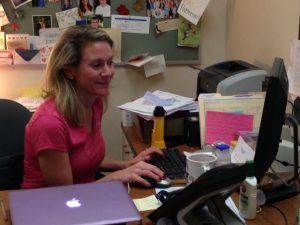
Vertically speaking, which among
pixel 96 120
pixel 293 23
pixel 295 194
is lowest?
pixel 295 194

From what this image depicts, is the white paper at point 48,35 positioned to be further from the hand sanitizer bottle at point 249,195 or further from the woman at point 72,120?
the hand sanitizer bottle at point 249,195

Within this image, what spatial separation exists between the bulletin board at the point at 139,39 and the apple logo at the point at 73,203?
1.81 metres

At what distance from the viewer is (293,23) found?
6.85ft

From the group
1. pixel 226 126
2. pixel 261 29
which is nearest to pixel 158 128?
pixel 226 126

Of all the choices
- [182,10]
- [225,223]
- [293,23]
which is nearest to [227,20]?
[182,10]

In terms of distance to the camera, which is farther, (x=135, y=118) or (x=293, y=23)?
(x=135, y=118)

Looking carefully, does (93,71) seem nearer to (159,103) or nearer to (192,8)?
(159,103)

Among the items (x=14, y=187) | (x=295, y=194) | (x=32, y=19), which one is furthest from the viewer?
(x=32, y=19)

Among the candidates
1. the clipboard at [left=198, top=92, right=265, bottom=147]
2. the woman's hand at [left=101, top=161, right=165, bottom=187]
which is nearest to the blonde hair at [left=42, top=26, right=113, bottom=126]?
the woman's hand at [left=101, top=161, right=165, bottom=187]

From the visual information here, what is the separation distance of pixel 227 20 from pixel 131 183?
70.5 inches

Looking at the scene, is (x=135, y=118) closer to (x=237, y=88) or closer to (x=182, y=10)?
(x=237, y=88)

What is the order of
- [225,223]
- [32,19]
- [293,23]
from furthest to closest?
[32,19]
[293,23]
[225,223]

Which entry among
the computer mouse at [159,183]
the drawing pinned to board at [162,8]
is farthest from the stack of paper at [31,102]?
the computer mouse at [159,183]

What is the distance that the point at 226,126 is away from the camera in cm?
183
